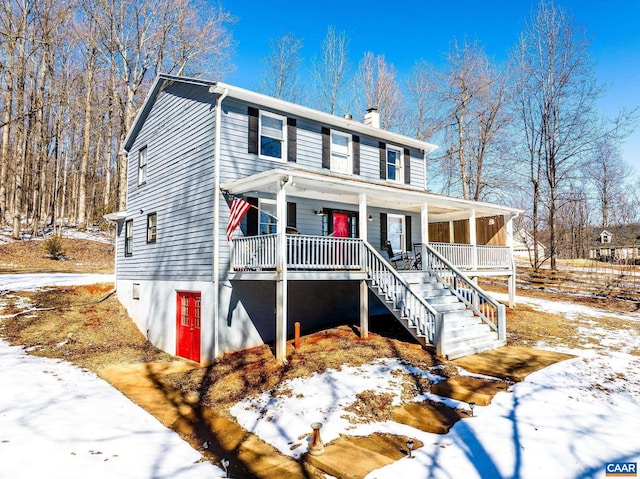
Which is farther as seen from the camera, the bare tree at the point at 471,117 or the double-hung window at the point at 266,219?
the bare tree at the point at 471,117

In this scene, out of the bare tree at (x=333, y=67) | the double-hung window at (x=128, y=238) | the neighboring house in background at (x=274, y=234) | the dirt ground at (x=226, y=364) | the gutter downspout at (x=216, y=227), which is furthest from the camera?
the bare tree at (x=333, y=67)

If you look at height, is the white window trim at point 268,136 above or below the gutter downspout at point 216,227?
above

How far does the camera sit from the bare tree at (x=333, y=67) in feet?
96.4

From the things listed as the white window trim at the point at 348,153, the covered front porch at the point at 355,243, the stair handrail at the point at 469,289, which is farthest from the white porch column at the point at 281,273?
the stair handrail at the point at 469,289

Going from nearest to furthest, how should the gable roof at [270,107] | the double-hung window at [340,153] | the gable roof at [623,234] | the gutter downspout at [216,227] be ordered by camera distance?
the gutter downspout at [216,227] → the gable roof at [270,107] → the double-hung window at [340,153] → the gable roof at [623,234]

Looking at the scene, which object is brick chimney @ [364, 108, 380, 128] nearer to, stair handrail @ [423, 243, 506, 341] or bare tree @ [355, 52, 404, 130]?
stair handrail @ [423, 243, 506, 341]

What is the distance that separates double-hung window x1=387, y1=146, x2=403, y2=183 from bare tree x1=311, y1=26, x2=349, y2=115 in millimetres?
15129

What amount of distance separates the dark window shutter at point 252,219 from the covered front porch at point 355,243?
0.20 meters

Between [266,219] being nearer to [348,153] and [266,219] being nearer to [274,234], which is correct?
[274,234]

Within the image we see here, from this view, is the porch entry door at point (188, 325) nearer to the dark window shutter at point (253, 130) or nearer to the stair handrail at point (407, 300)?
the dark window shutter at point (253, 130)

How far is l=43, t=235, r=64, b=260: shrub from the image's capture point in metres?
21.8

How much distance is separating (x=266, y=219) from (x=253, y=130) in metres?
2.55

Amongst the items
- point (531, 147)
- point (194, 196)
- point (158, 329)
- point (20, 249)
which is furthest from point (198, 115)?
point (531, 147)

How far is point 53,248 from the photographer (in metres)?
21.9
